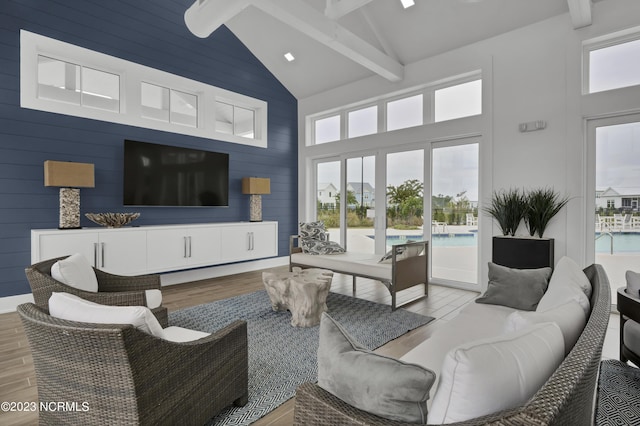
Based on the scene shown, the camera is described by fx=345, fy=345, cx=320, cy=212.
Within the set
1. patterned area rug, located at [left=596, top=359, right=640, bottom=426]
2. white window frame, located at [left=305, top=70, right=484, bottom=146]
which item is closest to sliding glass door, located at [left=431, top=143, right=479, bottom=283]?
white window frame, located at [left=305, top=70, right=484, bottom=146]

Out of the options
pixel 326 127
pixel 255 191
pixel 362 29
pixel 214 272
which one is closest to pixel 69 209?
pixel 214 272

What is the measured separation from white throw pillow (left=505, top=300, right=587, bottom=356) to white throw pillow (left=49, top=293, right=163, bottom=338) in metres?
1.49

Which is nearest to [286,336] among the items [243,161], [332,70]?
[243,161]

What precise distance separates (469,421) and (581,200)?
4.32 m

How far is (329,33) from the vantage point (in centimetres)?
438

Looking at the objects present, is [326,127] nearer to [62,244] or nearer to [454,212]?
[454,212]

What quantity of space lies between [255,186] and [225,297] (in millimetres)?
2293

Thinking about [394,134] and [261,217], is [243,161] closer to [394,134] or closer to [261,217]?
[261,217]

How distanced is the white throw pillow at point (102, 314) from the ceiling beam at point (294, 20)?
3420 mm

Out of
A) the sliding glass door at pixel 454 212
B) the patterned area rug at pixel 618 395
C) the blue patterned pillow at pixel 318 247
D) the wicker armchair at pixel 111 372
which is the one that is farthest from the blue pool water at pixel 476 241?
the wicker armchair at pixel 111 372

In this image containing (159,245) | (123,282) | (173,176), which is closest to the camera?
(123,282)

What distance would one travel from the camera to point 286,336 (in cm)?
318

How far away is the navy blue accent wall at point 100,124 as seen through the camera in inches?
159

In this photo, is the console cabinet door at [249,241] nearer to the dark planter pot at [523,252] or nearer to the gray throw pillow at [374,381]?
the dark planter pot at [523,252]
